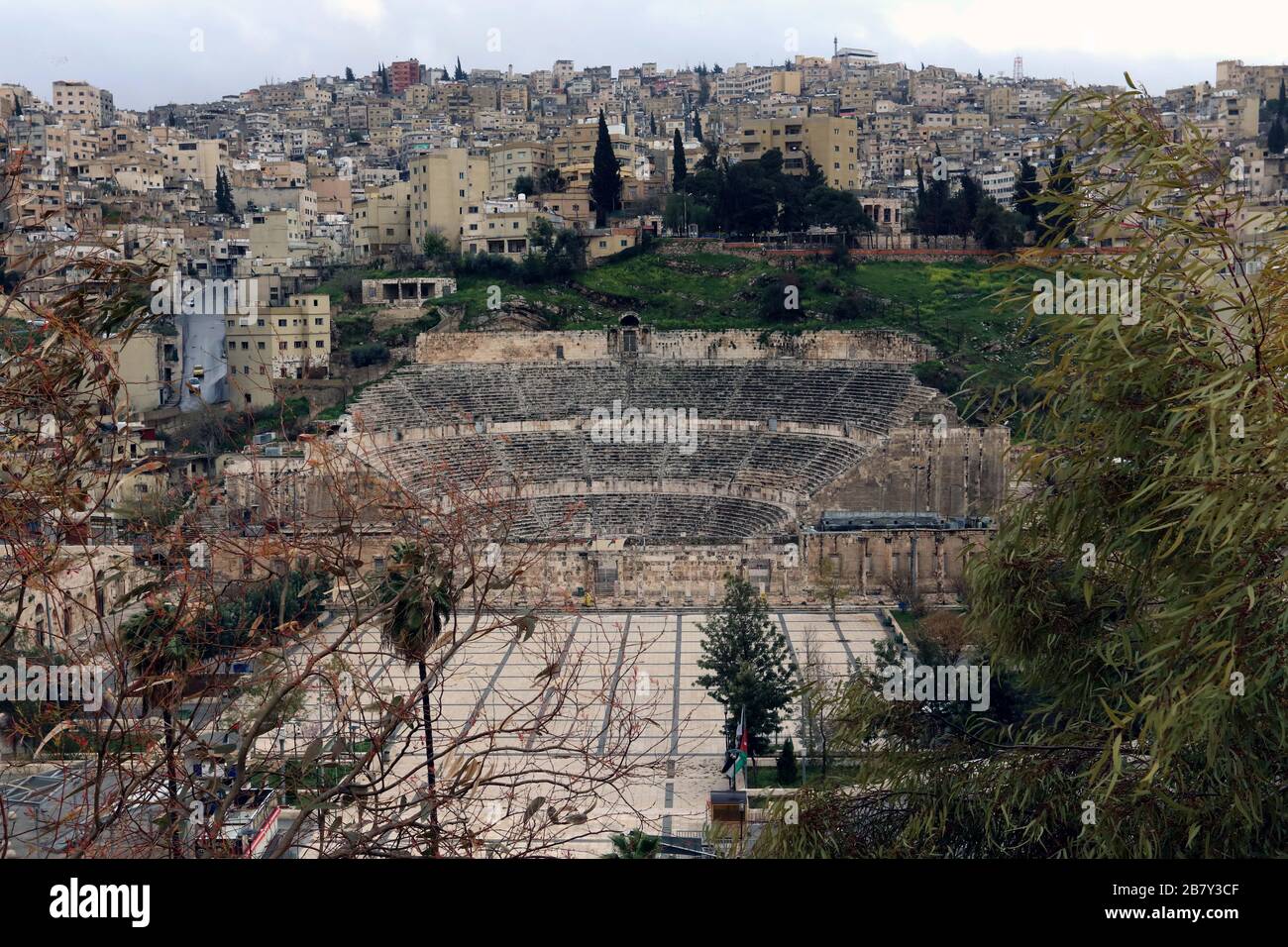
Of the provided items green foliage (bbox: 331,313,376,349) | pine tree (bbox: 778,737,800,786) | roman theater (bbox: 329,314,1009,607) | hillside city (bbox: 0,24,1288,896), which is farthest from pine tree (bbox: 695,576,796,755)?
green foliage (bbox: 331,313,376,349)

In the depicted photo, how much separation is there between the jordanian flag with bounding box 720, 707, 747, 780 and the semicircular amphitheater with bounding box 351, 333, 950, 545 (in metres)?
12.0

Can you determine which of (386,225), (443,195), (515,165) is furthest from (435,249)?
(515,165)

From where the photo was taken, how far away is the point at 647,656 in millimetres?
28203

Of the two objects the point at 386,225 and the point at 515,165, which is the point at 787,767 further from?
the point at 515,165

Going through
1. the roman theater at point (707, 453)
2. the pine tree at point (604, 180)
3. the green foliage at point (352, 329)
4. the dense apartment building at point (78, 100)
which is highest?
the dense apartment building at point (78, 100)

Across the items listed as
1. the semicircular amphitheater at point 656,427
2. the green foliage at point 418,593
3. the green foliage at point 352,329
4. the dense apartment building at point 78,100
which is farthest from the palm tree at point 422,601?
the dense apartment building at point 78,100

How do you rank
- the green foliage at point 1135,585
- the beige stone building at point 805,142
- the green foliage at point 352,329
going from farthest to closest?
the beige stone building at point 805,142, the green foliage at point 352,329, the green foliage at point 1135,585

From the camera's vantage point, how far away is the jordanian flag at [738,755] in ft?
66.0

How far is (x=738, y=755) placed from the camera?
790 inches

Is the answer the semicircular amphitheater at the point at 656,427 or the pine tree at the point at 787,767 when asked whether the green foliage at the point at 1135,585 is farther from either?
the semicircular amphitheater at the point at 656,427

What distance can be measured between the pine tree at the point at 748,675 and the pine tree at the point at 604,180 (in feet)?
108

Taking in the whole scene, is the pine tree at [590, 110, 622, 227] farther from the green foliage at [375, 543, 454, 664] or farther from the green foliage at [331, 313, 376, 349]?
the green foliage at [375, 543, 454, 664]

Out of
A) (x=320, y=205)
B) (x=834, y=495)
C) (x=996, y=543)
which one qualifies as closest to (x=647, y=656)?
(x=834, y=495)

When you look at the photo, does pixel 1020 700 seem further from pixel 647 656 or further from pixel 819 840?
pixel 819 840
